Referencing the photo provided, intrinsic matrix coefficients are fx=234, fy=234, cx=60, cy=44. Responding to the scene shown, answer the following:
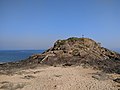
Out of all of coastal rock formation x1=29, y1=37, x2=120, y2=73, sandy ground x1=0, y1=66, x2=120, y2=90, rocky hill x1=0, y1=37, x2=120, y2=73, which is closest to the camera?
sandy ground x1=0, y1=66, x2=120, y2=90

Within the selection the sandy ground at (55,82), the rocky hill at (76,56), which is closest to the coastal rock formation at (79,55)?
the rocky hill at (76,56)

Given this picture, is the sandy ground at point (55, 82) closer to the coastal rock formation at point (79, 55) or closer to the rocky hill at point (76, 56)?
the rocky hill at point (76, 56)

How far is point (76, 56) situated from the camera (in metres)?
33.1

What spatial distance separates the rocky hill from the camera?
2958 centimetres

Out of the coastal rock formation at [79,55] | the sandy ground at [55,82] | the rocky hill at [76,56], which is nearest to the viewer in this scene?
the sandy ground at [55,82]

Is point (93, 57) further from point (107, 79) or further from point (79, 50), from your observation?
point (107, 79)

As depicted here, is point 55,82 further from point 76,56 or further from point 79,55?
point 79,55

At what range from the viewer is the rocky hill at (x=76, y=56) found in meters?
29.6

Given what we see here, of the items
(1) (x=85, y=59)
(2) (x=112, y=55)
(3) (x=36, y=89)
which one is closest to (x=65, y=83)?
(3) (x=36, y=89)

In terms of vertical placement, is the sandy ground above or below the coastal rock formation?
below

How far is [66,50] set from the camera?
34.8m

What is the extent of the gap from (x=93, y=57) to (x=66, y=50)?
4297mm

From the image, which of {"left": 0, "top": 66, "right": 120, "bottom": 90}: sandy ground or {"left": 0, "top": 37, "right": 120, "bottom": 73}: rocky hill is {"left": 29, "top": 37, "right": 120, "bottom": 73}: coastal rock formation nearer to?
{"left": 0, "top": 37, "right": 120, "bottom": 73}: rocky hill

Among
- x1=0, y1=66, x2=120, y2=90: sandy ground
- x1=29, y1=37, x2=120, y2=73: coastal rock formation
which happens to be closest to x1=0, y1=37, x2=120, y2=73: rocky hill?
x1=29, y1=37, x2=120, y2=73: coastal rock formation
